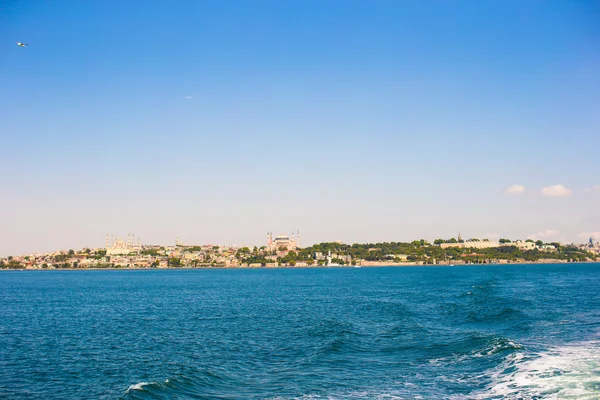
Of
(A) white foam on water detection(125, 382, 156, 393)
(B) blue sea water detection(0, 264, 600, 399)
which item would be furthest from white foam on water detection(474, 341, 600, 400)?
(A) white foam on water detection(125, 382, 156, 393)

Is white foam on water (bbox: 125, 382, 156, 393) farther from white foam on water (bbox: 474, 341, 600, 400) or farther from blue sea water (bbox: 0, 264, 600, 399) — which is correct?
white foam on water (bbox: 474, 341, 600, 400)

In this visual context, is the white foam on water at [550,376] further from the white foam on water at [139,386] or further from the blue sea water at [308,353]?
the white foam on water at [139,386]

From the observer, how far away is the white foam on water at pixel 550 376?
22938 millimetres

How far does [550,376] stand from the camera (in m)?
25.6

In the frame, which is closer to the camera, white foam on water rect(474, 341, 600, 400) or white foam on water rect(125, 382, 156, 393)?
white foam on water rect(474, 341, 600, 400)

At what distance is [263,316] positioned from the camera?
51.4m

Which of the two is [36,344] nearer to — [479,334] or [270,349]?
[270,349]

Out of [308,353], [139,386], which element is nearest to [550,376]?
[308,353]

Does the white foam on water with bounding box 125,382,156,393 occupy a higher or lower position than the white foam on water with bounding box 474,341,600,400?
lower

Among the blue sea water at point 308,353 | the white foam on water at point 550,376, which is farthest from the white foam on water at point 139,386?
the white foam on water at point 550,376

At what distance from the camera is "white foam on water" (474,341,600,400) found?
2294 centimetres

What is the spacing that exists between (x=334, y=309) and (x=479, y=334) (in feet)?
68.2

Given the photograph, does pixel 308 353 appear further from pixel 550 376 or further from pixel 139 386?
pixel 550 376

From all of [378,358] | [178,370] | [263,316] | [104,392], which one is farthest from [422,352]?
[263,316]
